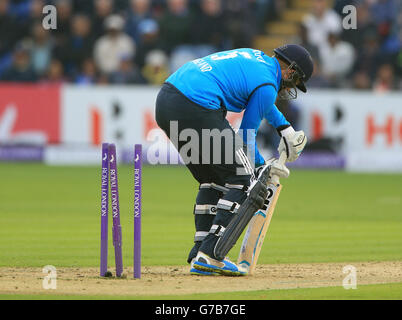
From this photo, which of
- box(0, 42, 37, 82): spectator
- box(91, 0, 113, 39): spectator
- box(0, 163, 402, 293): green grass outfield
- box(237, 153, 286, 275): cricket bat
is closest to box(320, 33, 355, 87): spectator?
box(0, 163, 402, 293): green grass outfield

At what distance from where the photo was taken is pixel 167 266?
30.9 feet

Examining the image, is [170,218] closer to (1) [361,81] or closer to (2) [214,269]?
(2) [214,269]

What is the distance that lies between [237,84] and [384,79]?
1541cm

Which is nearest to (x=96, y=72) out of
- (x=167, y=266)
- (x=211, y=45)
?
(x=211, y=45)

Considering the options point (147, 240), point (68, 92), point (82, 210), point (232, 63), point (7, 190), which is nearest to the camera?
point (232, 63)

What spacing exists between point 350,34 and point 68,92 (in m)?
7.14

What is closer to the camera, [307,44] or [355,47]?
[307,44]

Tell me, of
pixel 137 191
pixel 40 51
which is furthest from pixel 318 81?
pixel 137 191

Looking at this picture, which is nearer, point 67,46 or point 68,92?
point 68,92

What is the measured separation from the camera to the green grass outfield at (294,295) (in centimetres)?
725

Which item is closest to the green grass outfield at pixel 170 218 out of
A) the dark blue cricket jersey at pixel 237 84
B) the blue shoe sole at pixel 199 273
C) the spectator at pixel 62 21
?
the blue shoe sole at pixel 199 273

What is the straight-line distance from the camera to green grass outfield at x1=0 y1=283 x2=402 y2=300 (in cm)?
725

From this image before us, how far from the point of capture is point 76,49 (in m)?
24.0

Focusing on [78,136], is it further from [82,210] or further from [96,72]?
[82,210]
